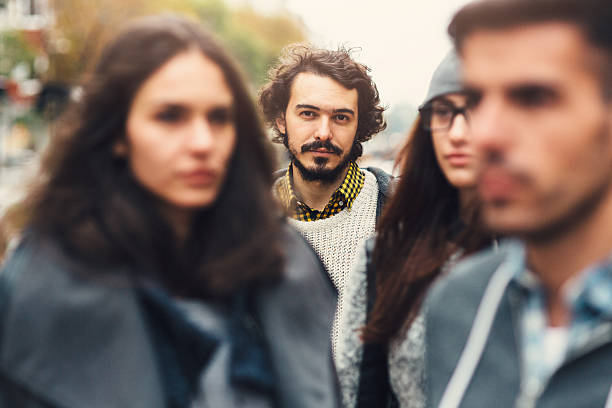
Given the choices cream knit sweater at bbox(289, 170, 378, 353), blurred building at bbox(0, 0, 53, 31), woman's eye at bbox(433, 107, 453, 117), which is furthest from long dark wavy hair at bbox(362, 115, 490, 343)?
blurred building at bbox(0, 0, 53, 31)

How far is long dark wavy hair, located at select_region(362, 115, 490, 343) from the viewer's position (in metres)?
2.64

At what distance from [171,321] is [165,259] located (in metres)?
0.21

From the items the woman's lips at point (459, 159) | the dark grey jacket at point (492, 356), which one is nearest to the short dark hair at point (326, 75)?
the woman's lips at point (459, 159)

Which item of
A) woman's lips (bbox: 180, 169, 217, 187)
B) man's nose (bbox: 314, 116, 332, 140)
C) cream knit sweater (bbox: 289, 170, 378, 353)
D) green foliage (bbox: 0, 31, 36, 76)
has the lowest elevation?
green foliage (bbox: 0, 31, 36, 76)

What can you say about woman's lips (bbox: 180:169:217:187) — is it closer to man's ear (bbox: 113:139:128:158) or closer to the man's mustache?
man's ear (bbox: 113:139:128:158)

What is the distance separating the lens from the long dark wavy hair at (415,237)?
264cm

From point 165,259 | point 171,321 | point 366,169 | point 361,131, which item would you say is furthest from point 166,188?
point 361,131

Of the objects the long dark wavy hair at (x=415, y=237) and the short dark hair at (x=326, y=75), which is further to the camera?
the short dark hair at (x=326, y=75)

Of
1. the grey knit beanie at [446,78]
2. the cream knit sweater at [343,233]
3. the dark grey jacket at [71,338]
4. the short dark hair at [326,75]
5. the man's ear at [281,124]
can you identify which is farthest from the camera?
the man's ear at [281,124]

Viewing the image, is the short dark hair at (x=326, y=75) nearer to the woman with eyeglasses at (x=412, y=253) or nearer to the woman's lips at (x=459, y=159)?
the woman with eyeglasses at (x=412, y=253)

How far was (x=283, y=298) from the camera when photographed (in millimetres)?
2223

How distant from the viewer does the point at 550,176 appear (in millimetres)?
1565

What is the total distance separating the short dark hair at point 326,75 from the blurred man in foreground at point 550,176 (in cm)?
275

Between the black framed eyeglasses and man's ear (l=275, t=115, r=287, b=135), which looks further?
man's ear (l=275, t=115, r=287, b=135)
